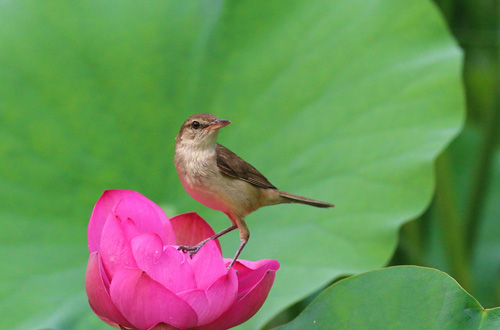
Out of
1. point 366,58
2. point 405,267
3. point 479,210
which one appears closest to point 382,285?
point 405,267

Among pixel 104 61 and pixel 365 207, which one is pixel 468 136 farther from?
pixel 104 61

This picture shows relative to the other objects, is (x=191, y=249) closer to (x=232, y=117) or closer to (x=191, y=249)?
(x=191, y=249)

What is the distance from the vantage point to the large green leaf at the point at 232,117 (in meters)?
1.55

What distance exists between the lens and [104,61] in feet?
5.72

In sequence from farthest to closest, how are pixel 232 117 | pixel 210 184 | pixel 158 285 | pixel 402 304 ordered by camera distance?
pixel 232 117, pixel 210 184, pixel 402 304, pixel 158 285

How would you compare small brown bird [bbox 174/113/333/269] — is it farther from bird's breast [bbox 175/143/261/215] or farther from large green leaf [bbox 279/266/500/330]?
large green leaf [bbox 279/266/500/330]

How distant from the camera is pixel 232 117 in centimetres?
173

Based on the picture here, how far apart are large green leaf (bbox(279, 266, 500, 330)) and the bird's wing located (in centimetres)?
29

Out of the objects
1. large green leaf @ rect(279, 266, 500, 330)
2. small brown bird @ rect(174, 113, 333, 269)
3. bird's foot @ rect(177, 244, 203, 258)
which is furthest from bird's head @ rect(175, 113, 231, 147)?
large green leaf @ rect(279, 266, 500, 330)

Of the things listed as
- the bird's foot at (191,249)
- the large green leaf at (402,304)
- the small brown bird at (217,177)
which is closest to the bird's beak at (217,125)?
the small brown bird at (217,177)

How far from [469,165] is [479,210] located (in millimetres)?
738

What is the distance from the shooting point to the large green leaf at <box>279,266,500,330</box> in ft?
3.08

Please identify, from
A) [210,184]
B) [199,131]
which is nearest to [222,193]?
[210,184]

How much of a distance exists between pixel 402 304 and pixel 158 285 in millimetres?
376
